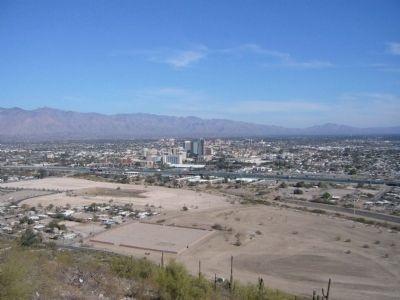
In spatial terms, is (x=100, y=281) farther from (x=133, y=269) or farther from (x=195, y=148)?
(x=195, y=148)

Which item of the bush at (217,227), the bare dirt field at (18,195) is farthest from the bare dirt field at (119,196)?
the bush at (217,227)

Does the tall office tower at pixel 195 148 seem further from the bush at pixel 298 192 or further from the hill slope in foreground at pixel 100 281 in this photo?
the hill slope in foreground at pixel 100 281

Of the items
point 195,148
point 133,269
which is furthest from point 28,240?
point 195,148

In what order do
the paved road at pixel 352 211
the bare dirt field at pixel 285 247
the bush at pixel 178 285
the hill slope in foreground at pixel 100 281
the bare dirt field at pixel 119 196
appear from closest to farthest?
the hill slope in foreground at pixel 100 281
the bush at pixel 178 285
the bare dirt field at pixel 285 247
the paved road at pixel 352 211
the bare dirt field at pixel 119 196

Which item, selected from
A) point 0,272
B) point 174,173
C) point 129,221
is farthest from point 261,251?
point 174,173

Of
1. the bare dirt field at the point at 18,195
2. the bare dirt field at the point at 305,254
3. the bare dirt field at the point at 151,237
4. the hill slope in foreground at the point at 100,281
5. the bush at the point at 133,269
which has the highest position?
the hill slope in foreground at the point at 100,281

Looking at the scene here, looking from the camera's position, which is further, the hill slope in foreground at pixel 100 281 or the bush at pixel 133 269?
the bush at pixel 133 269

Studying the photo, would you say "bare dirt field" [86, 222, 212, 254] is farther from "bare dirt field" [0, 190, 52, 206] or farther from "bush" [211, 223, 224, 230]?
"bare dirt field" [0, 190, 52, 206]
